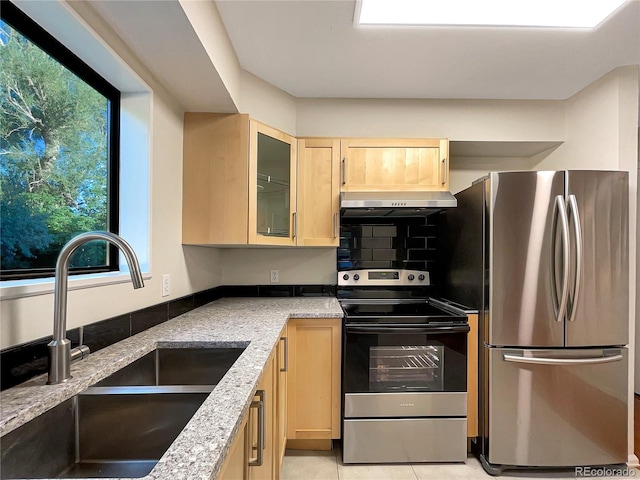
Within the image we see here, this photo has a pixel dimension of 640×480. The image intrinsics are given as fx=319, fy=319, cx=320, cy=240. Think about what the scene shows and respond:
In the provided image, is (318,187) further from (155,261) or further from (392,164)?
(155,261)

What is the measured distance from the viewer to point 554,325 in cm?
175

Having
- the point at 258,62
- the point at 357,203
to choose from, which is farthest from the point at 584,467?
the point at 258,62

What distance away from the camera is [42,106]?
110 cm

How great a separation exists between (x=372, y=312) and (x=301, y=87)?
5.22ft

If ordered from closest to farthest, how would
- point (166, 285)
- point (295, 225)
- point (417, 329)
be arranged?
point (166, 285)
point (417, 329)
point (295, 225)

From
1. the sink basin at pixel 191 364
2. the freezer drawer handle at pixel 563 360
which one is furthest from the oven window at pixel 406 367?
the sink basin at pixel 191 364

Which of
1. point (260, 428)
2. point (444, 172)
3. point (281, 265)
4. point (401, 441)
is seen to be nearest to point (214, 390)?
point (260, 428)

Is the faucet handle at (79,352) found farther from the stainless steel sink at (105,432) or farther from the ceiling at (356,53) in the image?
the ceiling at (356,53)

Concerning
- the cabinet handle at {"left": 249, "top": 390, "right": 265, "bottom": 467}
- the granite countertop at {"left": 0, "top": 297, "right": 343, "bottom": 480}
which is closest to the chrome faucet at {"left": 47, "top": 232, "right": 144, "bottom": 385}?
the granite countertop at {"left": 0, "top": 297, "right": 343, "bottom": 480}

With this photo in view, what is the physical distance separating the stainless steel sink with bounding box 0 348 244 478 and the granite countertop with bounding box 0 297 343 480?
4 centimetres

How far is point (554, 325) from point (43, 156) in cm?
246

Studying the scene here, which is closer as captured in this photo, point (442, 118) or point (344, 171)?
point (344, 171)

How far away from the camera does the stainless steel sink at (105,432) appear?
2.45ft

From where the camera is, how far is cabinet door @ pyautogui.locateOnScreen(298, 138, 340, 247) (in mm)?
2254
